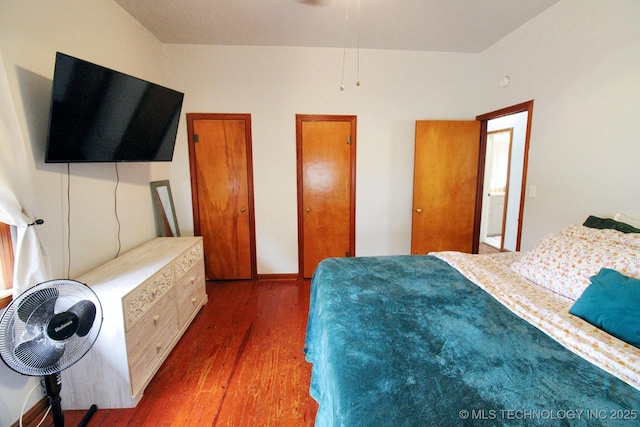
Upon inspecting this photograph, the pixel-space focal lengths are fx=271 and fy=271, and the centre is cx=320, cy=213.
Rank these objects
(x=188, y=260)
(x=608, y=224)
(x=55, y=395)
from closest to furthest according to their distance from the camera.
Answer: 1. (x=55, y=395)
2. (x=608, y=224)
3. (x=188, y=260)

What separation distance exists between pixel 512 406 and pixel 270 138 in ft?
9.93

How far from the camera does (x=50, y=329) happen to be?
1.19m

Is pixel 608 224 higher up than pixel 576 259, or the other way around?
pixel 608 224

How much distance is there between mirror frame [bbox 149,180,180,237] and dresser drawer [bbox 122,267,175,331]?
0.96 meters

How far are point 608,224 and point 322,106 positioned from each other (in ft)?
8.79

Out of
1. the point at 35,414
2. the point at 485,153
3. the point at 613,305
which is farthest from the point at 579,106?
the point at 35,414

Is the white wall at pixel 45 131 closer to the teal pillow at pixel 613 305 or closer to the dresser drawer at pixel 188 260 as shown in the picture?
the dresser drawer at pixel 188 260

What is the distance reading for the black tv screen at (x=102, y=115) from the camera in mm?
1517

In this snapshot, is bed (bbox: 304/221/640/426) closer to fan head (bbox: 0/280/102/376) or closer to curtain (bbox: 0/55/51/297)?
fan head (bbox: 0/280/102/376)

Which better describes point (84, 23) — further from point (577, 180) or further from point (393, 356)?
point (577, 180)

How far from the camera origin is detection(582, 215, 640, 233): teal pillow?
5.36 feet

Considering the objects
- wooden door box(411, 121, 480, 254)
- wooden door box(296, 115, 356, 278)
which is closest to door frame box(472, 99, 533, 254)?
wooden door box(411, 121, 480, 254)

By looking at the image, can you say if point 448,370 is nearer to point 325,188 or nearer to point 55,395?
point 55,395

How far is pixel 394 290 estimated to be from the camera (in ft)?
5.21
